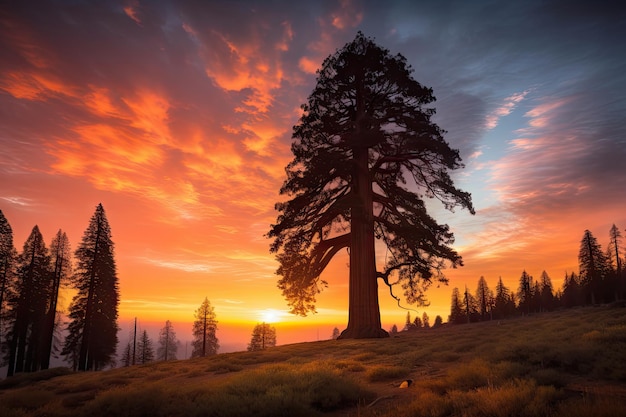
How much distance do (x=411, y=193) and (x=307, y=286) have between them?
323 inches

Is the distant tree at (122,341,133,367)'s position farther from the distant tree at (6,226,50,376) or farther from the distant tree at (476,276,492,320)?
the distant tree at (476,276,492,320)

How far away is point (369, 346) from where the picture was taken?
576 inches

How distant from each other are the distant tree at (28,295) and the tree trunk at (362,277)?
3508 centimetres

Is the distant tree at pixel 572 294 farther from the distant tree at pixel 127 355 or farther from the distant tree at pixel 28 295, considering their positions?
the distant tree at pixel 28 295

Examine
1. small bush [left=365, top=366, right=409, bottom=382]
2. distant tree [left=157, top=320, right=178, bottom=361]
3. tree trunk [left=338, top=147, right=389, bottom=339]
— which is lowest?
distant tree [left=157, top=320, right=178, bottom=361]

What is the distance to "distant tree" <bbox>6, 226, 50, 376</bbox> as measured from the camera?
116ft

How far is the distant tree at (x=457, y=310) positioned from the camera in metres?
79.4

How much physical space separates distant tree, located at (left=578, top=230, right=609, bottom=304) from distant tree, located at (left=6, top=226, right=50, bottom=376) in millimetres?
79597

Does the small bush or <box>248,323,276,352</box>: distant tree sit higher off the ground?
the small bush

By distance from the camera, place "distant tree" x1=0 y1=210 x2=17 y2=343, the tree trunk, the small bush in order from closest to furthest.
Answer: the small bush
the tree trunk
"distant tree" x1=0 y1=210 x2=17 y2=343

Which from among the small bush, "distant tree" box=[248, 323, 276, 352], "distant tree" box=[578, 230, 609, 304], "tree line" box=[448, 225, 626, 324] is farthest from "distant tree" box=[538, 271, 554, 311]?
the small bush

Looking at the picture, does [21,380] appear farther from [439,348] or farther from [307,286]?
[439,348]

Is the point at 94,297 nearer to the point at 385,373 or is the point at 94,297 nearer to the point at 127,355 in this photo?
the point at 127,355

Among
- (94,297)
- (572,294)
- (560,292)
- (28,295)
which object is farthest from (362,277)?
(560,292)
